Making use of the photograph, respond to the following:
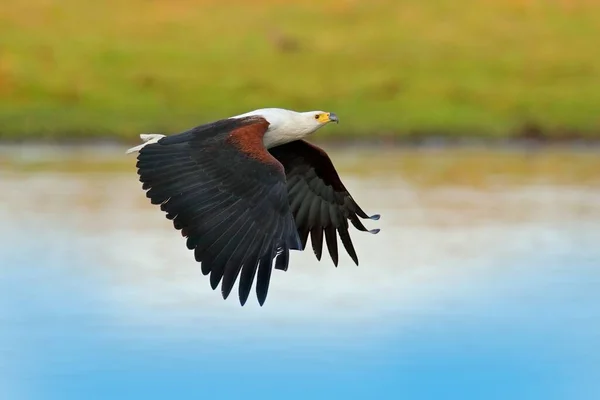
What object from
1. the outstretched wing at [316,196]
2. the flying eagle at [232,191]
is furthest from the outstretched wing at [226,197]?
the outstretched wing at [316,196]

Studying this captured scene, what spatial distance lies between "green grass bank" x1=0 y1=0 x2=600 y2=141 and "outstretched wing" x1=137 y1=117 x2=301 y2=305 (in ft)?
63.3

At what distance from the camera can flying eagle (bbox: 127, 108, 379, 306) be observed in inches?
426

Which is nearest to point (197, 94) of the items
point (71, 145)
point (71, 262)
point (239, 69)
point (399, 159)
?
point (239, 69)

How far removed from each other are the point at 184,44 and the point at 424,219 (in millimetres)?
17213

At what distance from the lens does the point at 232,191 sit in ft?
37.3

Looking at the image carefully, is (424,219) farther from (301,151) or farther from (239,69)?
(239,69)

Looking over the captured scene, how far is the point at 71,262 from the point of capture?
17.8 meters

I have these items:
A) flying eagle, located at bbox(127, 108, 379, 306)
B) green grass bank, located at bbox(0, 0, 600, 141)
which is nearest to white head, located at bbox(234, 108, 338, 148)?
flying eagle, located at bbox(127, 108, 379, 306)

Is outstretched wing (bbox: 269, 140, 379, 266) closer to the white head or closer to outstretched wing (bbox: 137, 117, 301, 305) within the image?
the white head

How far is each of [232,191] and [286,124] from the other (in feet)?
3.90

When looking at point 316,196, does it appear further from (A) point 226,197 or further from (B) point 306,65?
(B) point 306,65

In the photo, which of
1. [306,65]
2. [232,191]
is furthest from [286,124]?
[306,65]

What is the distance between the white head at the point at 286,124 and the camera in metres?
12.3

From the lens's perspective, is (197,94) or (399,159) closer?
(399,159)
